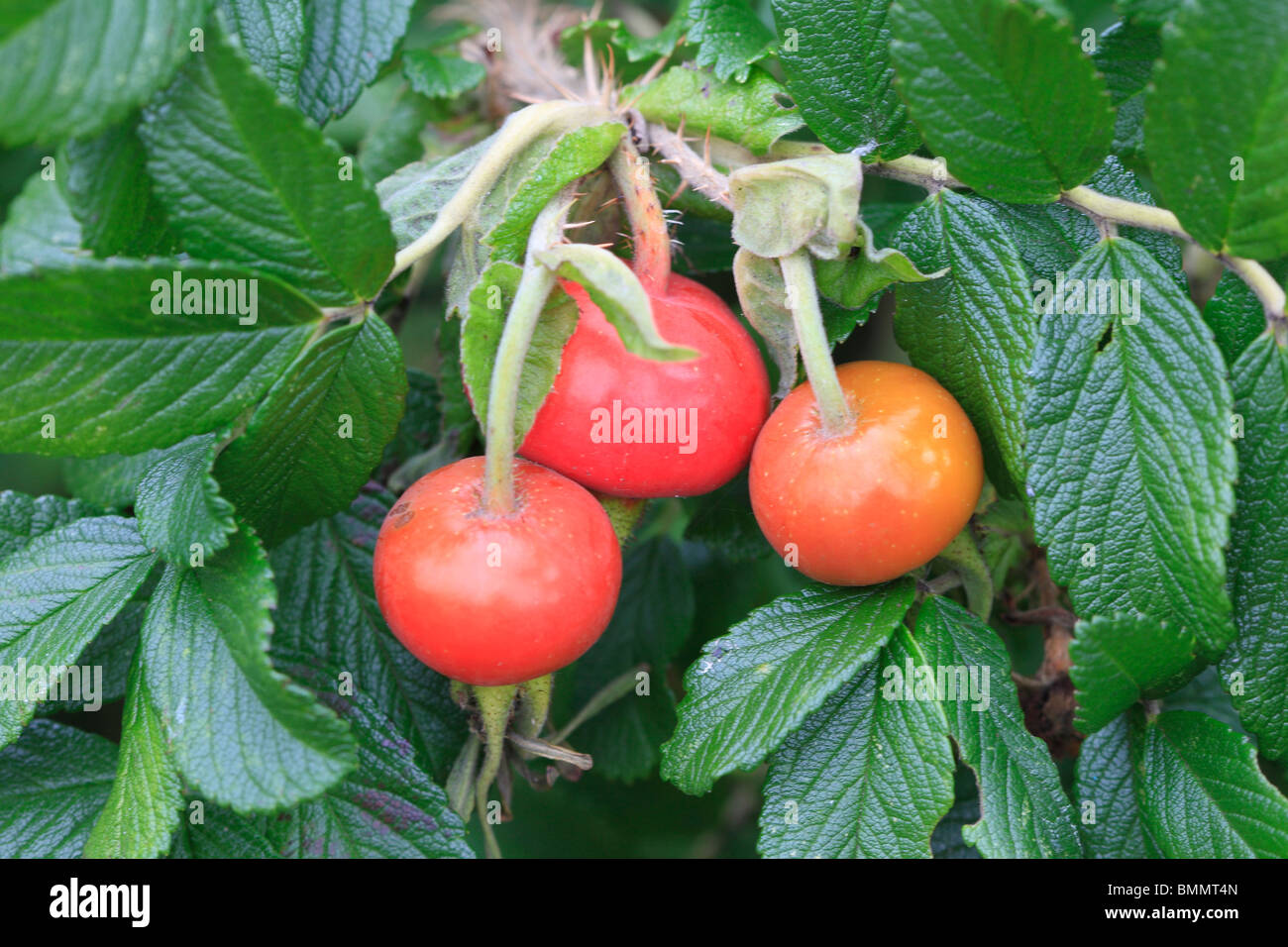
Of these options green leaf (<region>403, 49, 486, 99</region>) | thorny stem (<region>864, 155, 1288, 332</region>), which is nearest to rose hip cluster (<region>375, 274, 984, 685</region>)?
thorny stem (<region>864, 155, 1288, 332</region>)

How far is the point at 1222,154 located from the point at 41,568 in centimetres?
123

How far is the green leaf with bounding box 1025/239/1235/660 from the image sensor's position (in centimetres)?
96

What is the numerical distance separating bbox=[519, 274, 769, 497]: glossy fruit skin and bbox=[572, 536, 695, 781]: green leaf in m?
0.62

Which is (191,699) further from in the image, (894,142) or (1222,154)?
(1222,154)

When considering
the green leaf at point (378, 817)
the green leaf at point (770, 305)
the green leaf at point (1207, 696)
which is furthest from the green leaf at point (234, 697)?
the green leaf at point (1207, 696)

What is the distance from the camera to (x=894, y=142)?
1093 millimetres

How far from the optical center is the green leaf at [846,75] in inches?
41.3

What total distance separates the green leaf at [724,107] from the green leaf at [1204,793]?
75 cm

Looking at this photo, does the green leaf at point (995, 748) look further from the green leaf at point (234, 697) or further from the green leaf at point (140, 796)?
the green leaf at point (140, 796)

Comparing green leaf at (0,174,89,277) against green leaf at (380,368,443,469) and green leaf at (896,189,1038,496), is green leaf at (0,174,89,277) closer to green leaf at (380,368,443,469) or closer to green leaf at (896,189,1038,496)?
green leaf at (380,368,443,469)

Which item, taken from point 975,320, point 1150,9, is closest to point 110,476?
point 975,320

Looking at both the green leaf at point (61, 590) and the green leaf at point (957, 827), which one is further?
the green leaf at point (957, 827)

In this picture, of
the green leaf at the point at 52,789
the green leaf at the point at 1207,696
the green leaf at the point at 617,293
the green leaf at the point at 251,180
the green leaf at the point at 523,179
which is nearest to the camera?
the green leaf at the point at 617,293
